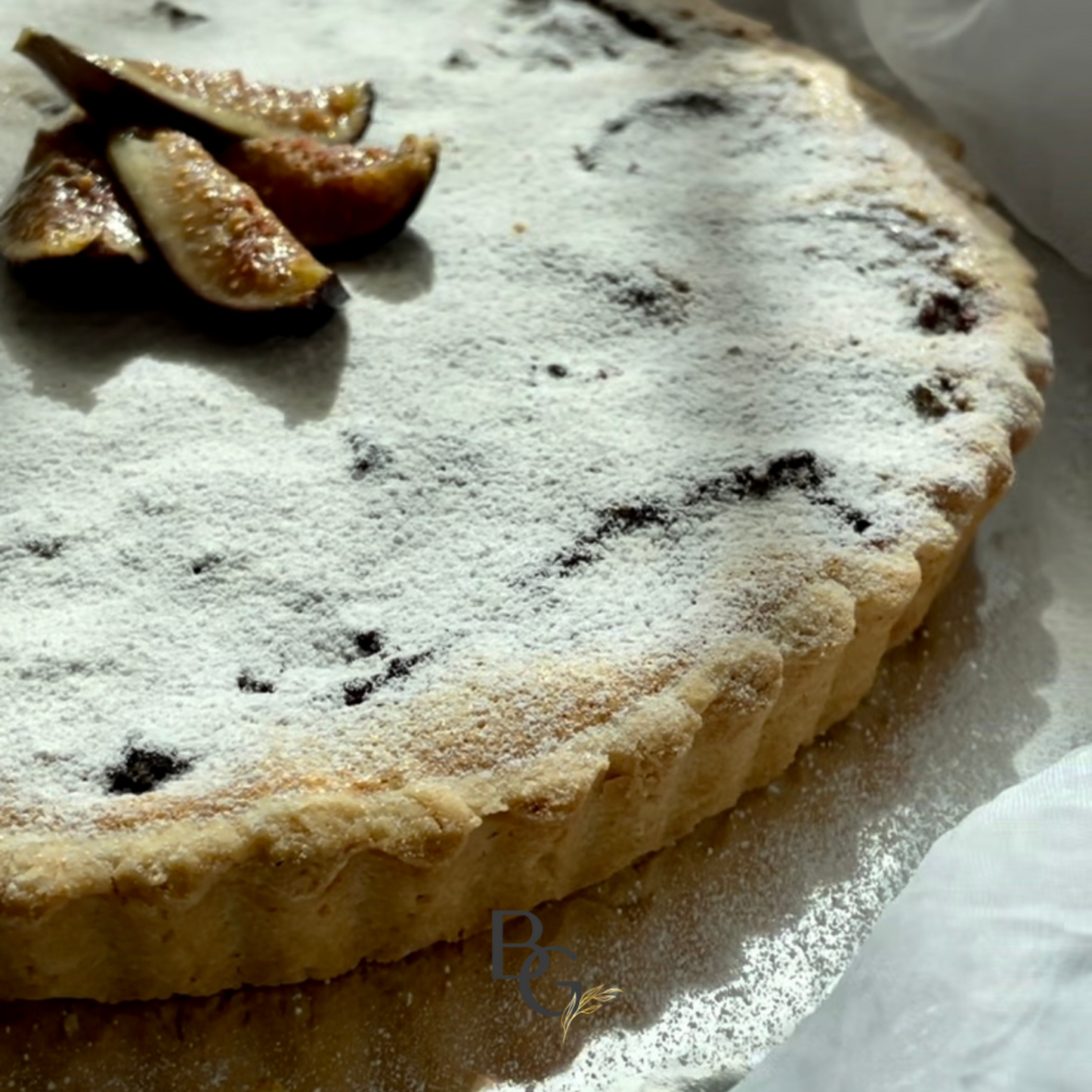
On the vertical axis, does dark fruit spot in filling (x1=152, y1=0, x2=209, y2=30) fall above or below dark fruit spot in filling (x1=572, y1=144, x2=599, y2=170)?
below

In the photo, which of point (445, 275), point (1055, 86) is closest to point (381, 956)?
point (445, 275)

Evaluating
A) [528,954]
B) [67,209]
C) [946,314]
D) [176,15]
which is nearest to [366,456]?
[67,209]

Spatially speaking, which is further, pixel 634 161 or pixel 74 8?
pixel 74 8

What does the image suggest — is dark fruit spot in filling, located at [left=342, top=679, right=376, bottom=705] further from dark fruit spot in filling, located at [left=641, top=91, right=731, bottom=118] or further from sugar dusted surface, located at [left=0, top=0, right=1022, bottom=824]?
dark fruit spot in filling, located at [left=641, top=91, right=731, bottom=118]

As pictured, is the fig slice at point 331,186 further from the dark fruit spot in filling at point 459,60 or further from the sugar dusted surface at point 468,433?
the dark fruit spot in filling at point 459,60

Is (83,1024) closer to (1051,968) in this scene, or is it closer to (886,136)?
(1051,968)

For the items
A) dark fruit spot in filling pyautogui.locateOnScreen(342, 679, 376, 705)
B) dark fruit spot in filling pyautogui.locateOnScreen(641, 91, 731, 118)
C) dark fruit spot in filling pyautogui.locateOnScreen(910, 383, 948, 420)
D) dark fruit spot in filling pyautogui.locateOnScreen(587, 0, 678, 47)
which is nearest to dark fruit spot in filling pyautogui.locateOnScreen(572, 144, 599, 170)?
dark fruit spot in filling pyautogui.locateOnScreen(641, 91, 731, 118)

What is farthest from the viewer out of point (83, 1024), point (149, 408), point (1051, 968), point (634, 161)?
point (634, 161)
